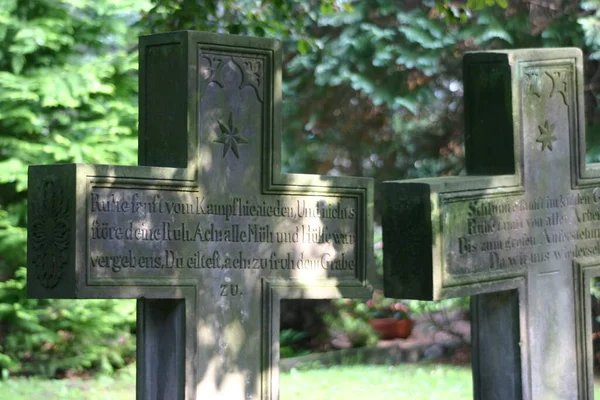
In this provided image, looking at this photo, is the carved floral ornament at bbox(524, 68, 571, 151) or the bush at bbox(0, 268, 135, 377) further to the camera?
the bush at bbox(0, 268, 135, 377)

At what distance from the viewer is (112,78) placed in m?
13.3

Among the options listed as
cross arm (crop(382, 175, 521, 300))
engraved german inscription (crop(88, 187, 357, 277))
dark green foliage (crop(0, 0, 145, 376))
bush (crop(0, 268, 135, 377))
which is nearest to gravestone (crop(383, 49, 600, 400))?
cross arm (crop(382, 175, 521, 300))

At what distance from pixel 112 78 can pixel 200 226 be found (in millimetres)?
7200

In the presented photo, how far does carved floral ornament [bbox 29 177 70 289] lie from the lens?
5.84m

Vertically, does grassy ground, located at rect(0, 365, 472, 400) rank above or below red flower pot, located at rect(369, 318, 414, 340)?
below

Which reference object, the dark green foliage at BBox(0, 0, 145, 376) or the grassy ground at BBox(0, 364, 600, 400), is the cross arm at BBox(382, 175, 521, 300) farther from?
the dark green foliage at BBox(0, 0, 145, 376)

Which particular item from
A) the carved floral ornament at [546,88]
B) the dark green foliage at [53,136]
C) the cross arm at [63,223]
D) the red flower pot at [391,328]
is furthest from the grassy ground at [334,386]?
the cross arm at [63,223]

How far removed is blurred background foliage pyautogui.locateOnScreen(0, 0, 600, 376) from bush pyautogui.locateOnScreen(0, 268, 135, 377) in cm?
1

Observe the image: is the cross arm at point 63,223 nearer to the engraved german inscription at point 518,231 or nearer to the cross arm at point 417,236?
the cross arm at point 417,236

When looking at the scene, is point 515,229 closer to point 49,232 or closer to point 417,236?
point 417,236

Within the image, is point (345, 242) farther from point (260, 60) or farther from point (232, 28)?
point (232, 28)

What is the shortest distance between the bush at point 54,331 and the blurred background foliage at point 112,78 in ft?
0.05

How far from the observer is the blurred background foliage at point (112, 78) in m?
12.5

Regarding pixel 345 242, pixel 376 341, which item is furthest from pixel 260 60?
pixel 376 341
